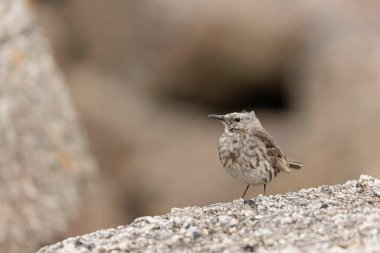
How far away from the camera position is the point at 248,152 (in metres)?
11.5

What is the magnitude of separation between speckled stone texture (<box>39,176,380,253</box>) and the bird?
5.67 feet

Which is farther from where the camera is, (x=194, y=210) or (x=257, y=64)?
(x=257, y=64)

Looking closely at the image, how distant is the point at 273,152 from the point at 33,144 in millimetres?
4648

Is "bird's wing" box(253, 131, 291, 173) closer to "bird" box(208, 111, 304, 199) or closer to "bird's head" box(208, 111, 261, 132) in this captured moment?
"bird" box(208, 111, 304, 199)

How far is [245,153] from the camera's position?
37.7 feet

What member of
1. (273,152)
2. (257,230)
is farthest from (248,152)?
(257,230)

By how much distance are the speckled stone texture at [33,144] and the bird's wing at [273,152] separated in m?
4.05

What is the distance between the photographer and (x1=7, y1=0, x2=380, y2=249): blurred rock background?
1914cm

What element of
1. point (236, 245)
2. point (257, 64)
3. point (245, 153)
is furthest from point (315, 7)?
point (236, 245)

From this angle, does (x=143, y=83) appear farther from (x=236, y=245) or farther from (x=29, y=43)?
(x=236, y=245)

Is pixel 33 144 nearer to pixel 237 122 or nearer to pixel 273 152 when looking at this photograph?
pixel 237 122

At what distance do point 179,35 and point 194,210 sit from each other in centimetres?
1180

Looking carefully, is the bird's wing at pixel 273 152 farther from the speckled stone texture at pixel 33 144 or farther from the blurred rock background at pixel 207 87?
the blurred rock background at pixel 207 87

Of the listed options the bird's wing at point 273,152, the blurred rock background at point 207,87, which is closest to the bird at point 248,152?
the bird's wing at point 273,152
